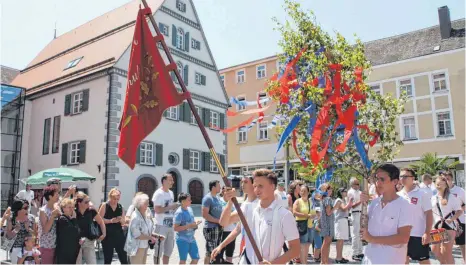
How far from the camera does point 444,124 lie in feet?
96.0

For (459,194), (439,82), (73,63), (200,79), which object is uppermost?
(73,63)

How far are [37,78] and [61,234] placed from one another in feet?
89.9

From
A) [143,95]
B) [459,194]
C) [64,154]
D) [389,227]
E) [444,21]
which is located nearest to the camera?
[389,227]

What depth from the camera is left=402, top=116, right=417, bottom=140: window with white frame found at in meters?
30.5

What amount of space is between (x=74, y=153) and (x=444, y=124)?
24.4 m

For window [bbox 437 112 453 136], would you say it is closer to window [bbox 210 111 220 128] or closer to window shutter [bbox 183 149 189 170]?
window [bbox 210 111 220 128]

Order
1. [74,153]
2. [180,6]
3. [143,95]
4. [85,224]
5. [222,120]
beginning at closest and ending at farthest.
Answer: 1. [143,95]
2. [85,224]
3. [74,153]
4. [180,6]
5. [222,120]

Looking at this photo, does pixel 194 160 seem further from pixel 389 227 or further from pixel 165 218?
pixel 389 227

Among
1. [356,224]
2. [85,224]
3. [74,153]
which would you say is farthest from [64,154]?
[85,224]

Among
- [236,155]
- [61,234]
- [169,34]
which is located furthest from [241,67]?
[61,234]

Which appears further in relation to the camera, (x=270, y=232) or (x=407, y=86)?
(x=407, y=86)

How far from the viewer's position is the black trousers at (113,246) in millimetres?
7578

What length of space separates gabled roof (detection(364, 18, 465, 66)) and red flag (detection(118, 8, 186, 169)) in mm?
29510

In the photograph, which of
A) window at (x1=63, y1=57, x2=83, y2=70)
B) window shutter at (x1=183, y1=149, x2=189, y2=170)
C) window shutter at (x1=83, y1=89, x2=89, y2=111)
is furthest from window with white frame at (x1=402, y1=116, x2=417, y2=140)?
window at (x1=63, y1=57, x2=83, y2=70)
